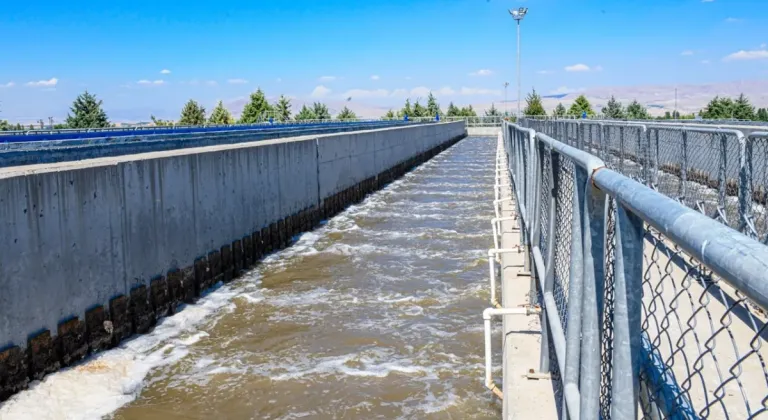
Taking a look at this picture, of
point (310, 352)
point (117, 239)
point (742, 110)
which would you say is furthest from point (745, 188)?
point (742, 110)

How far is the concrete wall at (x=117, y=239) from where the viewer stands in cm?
694

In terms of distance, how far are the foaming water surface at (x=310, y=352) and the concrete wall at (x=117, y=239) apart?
33 cm

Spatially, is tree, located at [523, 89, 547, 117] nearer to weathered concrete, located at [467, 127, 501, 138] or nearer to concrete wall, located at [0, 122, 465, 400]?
weathered concrete, located at [467, 127, 501, 138]

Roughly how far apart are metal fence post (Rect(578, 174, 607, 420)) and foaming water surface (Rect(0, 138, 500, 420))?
13.0ft

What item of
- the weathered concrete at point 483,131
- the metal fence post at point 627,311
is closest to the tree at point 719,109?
the weathered concrete at point 483,131

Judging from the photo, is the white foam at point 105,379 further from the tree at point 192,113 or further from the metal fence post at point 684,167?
the tree at point 192,113

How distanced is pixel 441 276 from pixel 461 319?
102 inches

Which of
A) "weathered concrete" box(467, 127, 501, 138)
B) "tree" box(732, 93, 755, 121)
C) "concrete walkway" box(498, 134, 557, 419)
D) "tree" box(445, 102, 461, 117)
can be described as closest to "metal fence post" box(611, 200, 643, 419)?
"concrete walkway" box(498, 134, 557, 419)

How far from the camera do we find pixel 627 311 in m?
2.02

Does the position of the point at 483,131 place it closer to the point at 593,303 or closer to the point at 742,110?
the point at 742,110

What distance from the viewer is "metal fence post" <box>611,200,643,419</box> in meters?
2.01

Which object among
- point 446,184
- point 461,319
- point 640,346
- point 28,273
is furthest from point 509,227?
point 446,184

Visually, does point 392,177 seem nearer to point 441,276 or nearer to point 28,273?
point 441,276

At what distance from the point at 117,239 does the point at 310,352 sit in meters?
2.79
